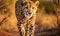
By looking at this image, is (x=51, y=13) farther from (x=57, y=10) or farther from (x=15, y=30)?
(x=15, y=30)

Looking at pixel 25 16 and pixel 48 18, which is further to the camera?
pixel 48 18

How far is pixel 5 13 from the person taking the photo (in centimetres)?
236

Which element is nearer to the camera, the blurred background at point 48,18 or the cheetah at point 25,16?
the cheetah at point 25,16

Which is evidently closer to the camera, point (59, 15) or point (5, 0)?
point (5, 0)

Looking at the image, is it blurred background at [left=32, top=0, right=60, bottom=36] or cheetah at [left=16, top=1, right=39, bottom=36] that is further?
blurred background at [left=32, top=0, right=60, bottom=36]

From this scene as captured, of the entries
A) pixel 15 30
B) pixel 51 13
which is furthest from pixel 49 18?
pixel 15 30

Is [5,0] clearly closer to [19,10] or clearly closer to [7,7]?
[7,7]

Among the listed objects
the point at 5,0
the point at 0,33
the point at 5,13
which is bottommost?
the point at 0,33

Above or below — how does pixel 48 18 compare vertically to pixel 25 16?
below

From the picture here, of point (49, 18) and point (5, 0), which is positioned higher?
point (5, 0)

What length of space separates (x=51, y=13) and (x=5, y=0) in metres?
0.67

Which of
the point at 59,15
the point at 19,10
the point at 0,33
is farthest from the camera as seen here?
the point at 59,15

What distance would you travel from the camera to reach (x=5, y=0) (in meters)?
2.36

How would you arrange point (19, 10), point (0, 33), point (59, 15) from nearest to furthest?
point (19, 10)
point (0, 33)
point (59, 15)
